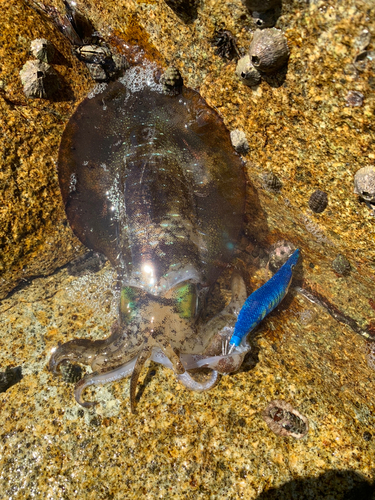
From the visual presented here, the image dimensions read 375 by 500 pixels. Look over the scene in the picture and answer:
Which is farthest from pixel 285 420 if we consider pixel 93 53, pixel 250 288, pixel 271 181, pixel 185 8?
pixel 93 53

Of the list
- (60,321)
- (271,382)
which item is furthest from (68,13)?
(271,382)

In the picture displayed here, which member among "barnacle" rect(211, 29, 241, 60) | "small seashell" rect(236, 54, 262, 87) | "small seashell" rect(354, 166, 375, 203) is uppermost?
"barnacle" rect(211, 29, 241, 60)

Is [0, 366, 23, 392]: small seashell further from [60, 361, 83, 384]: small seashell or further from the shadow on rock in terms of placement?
the shadow on rock

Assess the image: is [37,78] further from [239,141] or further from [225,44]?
[239,141]

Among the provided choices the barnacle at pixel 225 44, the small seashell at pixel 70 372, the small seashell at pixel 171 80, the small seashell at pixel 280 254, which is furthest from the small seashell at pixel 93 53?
the small seashell at pixel 70 372

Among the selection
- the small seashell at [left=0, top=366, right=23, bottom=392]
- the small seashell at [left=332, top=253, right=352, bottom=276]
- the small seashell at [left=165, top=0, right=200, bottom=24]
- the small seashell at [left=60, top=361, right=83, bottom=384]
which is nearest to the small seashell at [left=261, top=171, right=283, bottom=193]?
the small seashell at [left=332, top=253, right=352, bottom=276]
